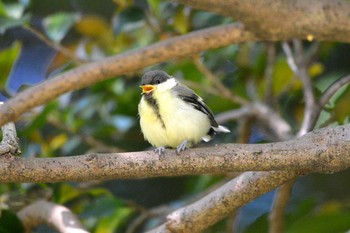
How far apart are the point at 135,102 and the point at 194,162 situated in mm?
1453

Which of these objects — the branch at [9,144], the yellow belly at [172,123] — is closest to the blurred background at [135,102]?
the yellow belly at [172,123]

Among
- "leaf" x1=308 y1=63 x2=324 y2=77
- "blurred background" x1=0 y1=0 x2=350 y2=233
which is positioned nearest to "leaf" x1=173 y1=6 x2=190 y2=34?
"blurred background" x1=0 y1=0 x2=350 y2=233

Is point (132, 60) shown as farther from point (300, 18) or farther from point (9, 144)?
point (9, 144)

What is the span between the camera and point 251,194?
1989mm

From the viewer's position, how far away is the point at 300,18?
95.0 inches

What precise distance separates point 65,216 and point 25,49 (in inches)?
68.9

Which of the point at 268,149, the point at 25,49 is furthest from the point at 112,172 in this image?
the point at 25,49

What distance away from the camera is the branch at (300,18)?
94.0 inches

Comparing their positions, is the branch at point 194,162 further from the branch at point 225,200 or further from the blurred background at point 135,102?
the blurred background at point 135,102

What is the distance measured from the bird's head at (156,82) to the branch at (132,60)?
101mm

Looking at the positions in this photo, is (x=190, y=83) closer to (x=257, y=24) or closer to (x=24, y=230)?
(x=257, y=24)

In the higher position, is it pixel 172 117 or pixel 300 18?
pixel 300 18

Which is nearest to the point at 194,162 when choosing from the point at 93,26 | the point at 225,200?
the point at 225,200

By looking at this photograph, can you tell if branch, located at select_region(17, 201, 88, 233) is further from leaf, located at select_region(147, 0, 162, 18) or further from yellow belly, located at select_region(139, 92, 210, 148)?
leaf, located at select_region(147, 0, 162, 18)
